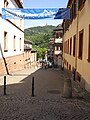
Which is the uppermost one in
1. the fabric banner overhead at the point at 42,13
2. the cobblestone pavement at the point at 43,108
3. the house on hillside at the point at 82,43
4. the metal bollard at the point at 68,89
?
the fabric banner overhead at the point at 42,13

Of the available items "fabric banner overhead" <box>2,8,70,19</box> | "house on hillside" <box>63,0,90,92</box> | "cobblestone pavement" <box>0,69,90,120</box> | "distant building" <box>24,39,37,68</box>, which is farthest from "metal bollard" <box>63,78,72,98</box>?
"distant building" <box>24,39,37,68</box>

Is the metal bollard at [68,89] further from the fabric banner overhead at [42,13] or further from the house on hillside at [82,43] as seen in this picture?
the fabric banner overhead at [42,13]

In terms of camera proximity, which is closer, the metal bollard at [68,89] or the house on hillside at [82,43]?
the metal bollard at [68,89]

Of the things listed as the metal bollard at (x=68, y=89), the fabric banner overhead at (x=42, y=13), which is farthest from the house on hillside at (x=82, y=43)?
the fabric banner overhead at (x=42, y=13)

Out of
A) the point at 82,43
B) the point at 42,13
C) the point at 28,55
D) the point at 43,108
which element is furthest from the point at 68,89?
the point at 28,55

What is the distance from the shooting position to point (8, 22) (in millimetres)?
24297

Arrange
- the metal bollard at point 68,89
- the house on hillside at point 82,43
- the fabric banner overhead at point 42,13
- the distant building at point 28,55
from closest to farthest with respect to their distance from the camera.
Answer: the metal bollard at point 68,89, the house on hillside at point 82,43, the fabric banner overhead at point 42,13, the distant building at point 28,55

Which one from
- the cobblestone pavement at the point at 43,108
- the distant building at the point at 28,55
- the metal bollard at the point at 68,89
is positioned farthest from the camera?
the distant building at the point at 28,55

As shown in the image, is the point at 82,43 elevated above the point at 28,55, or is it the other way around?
the point at 82,43

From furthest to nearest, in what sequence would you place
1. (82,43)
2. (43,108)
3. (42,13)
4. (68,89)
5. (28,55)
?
(28,55), (42,13), (82,43), (68,89), (43,108)

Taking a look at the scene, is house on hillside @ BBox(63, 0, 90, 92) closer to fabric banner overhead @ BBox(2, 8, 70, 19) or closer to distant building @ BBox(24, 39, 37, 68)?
fabric banner overhead @ BBox(2, 8, 70, 19)

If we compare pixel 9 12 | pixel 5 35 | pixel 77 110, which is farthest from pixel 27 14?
pixel 77 110

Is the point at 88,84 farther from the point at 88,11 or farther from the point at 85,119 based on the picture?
the point at 85,119

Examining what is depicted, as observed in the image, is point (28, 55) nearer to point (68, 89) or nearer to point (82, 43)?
point (82, 43)
